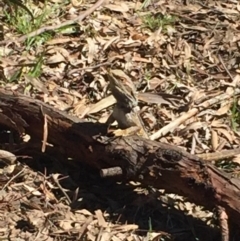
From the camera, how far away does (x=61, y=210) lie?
4.94 meters

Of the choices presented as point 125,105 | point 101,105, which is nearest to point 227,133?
point 101,105

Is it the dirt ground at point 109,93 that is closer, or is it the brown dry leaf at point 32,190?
the dirt ground at point 109,93

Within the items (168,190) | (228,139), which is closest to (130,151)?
(168,190)

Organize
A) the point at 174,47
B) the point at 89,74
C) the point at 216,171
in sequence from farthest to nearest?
1. the point at 174,47
2. the point at 89,74
3. the point at 216,171

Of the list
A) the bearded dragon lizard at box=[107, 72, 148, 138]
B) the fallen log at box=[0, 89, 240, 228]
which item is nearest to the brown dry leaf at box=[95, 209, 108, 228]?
the fallen log at box=[0, 89, 240, 228]

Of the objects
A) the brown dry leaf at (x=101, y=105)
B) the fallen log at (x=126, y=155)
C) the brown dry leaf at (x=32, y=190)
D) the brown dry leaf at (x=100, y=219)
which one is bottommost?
the brown dry leaf at (x=100, y=219)

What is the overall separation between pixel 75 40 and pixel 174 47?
2.59ft

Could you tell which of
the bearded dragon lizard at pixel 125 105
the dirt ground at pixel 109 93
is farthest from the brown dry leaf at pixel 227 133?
the bearded dragon lizard at pixel 125 105

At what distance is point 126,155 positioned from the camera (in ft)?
15.6

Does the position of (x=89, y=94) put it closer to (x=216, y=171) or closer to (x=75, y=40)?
(x=75, y=40)

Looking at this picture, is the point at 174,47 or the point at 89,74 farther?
the point at 174,47

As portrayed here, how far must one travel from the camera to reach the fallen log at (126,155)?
4.56 meters

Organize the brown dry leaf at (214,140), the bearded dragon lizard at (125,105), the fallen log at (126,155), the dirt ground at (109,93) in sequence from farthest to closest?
1. the brown dry leaf at (214,140)
2. the dirt ground at (109,93)
3. the bearded dragon lizard at (125,105)
4. the fallen log at (126,155)

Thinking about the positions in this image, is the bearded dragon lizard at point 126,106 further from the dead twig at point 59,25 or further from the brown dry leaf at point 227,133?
the dead twig at point 59,25
